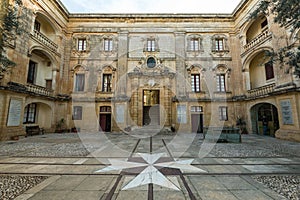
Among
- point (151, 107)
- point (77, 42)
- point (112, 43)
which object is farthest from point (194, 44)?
point (77, 42)

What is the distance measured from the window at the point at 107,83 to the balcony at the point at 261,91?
14967mm

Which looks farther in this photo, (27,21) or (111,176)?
(27,21)

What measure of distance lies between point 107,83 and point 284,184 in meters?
16.7

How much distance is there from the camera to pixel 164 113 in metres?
16.5

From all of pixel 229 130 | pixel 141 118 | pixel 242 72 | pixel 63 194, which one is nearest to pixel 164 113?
pixel 141 118

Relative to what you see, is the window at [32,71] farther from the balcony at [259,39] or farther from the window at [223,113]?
the balcony at [259,39]

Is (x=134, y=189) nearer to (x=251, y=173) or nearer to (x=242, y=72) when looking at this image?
(x=251, y=173)

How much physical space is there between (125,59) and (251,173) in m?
16.0

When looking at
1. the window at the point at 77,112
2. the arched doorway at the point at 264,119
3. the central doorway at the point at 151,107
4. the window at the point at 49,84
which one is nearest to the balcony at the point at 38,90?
the window at the point at 49,84

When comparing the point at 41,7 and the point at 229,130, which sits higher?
the point at 41,7

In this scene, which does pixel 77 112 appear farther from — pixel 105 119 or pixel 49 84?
pixel 49 84

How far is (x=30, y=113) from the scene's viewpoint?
14.7m

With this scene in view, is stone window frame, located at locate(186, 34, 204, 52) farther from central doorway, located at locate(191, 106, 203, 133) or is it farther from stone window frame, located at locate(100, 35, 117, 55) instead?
stone window frame, located at locate(100, 35, 117, 55)

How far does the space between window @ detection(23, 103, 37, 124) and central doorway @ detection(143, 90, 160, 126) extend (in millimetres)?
11357
